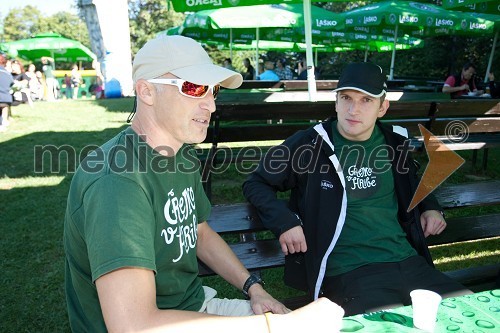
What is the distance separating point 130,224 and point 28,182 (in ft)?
17.9

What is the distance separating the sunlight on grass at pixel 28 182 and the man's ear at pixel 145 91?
194 inches

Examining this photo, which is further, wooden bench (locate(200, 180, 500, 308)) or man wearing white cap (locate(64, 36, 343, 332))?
wooden bench (locate(200, 180, 500, 308))

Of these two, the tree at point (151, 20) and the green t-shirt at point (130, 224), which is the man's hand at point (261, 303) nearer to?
the green t-shirt at point (130, 224)

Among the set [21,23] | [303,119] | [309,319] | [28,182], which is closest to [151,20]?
[21,23]

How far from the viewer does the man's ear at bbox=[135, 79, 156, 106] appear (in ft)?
5.31

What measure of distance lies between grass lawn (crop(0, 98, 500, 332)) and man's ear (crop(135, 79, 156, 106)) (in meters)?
2.05

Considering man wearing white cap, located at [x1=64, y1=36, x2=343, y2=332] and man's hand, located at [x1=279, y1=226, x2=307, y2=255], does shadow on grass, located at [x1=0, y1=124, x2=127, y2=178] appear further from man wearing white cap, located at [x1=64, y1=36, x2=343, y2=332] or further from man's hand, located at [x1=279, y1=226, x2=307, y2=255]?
man wearing white cap, located at [x1=64, y1=36, x2=343, y2=332]

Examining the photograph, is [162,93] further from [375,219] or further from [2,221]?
[2,221]

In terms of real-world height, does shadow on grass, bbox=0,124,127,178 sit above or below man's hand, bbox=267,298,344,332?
below

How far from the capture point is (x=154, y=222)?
1.45 meters

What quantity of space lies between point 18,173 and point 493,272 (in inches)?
239

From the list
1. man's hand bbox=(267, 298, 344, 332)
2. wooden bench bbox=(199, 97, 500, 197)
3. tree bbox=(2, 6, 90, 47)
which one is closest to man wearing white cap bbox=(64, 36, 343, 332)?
man's hand bbox=(267, 298, 344, 332)

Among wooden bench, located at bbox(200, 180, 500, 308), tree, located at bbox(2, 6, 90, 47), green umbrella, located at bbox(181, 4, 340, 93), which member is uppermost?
green umbrella, located at bbox(181, 4, 340, 93)

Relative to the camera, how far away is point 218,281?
3.67 meters
